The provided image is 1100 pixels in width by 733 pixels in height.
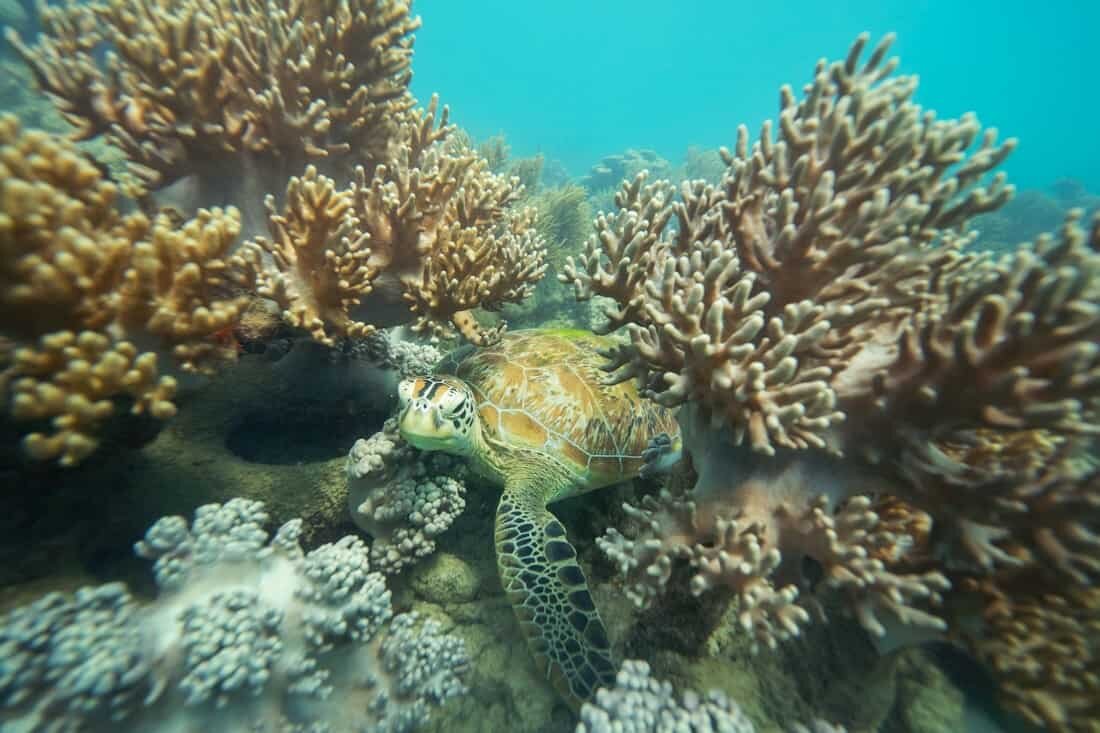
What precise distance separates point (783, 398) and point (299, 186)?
2653mm

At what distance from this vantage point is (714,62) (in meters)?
123

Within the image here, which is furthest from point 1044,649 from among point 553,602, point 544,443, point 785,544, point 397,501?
point 397,501

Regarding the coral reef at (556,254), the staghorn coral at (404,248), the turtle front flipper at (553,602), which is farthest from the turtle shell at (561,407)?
the coral reef at (556,254)

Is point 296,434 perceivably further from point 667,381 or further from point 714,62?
point 714,62

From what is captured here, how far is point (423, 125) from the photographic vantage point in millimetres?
3412

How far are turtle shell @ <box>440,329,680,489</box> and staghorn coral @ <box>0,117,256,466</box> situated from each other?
1.79 m

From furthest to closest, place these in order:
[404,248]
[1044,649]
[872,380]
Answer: [404,248]
[872,380]
[1044,649]

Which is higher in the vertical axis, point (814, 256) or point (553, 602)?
point (814, 256)

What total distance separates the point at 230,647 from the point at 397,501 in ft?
3.14

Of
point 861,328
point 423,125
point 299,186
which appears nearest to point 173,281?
point 299,186

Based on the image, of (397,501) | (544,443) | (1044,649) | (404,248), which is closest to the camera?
(1044,649)

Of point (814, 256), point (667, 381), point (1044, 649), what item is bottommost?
point (1044, 649)

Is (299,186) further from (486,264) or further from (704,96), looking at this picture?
(704,96)

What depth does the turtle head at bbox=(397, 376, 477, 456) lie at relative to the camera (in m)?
2.57
